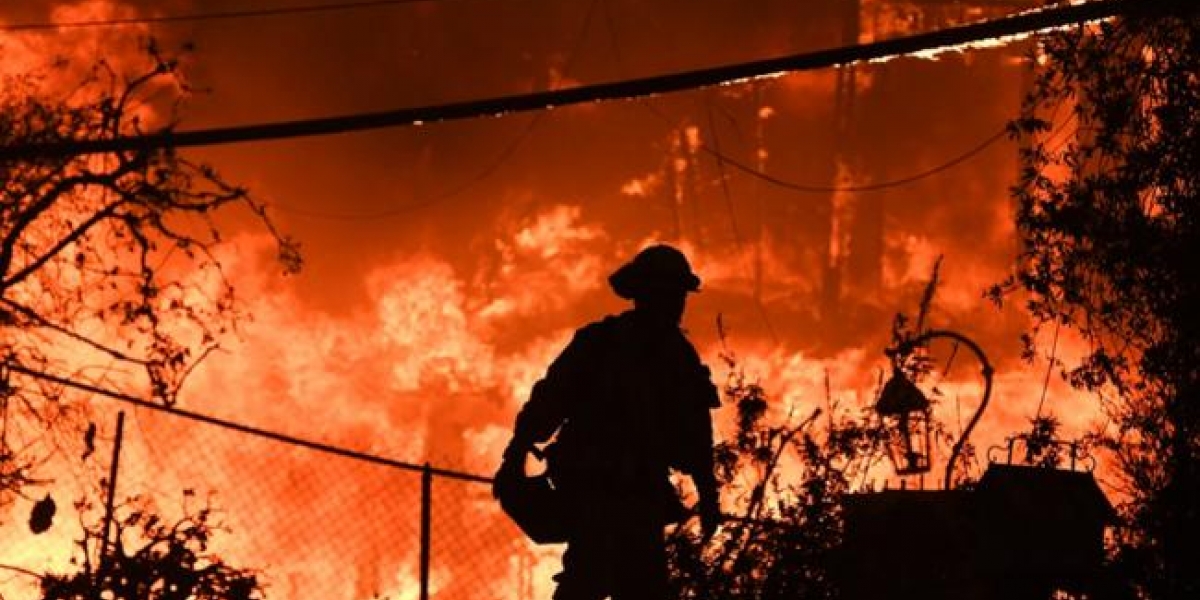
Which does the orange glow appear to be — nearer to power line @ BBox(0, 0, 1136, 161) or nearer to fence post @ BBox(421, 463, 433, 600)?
fence post @ BBox(421, 463, 433, 600)

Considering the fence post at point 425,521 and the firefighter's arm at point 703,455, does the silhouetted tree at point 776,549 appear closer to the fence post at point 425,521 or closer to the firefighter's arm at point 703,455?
the fence post at point 425,521

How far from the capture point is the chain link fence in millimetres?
34250

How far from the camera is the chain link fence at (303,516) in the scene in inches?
1348

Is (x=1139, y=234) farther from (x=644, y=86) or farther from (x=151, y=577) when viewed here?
(x=151, y=577)

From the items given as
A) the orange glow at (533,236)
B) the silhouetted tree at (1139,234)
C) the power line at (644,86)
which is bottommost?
the power line at (644,86)

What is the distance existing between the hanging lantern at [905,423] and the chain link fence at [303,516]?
49.2 ft

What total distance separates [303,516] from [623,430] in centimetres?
4976

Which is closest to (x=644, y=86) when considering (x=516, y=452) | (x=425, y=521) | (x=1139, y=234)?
(x=516, y=452)

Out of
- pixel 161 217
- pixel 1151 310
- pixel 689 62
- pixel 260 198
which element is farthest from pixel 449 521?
pixel 1151 310

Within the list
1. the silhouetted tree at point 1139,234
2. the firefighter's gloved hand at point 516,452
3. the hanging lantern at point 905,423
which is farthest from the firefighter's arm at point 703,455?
the silhouetted tree at point 1139,234

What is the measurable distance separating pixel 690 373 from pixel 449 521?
195ft

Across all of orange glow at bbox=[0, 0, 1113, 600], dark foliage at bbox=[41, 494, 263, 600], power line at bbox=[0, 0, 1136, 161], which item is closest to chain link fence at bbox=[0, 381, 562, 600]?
orange glow at bbox=[0, 0, 1113, 600]

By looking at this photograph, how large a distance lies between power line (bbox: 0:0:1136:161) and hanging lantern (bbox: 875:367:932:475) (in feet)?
21.7

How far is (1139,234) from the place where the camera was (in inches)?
518
